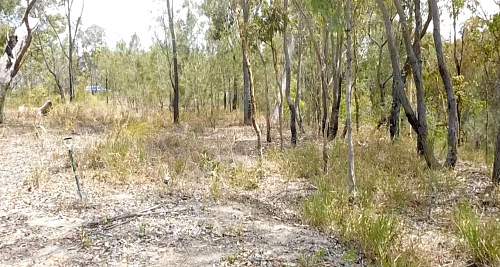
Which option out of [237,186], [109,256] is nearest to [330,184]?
[237,186]

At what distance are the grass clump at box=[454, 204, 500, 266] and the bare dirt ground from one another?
95cm

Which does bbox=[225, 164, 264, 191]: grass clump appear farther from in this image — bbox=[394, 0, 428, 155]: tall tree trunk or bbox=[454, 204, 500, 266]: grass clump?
bbox=[454, 204, 500, 266]: grass clump

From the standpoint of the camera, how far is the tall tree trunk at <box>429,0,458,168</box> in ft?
23.2

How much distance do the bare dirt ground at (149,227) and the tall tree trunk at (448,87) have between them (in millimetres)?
2745

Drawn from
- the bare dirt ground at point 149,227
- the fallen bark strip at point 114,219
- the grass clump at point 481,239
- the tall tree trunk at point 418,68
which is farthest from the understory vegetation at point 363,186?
the fallen bark strip at point 114,219

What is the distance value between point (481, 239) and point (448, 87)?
4181mm

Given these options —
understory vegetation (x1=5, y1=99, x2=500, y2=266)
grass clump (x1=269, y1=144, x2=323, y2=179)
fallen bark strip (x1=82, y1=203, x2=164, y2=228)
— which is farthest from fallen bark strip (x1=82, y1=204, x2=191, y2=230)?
grass clump (x1=269, y1=144, x2=323, y2=179)

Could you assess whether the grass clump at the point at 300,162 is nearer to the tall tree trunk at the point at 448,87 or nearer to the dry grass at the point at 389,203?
the dry grass at the point at 389,203

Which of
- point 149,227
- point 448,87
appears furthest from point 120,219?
point 448,87

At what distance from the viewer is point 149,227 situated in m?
4.56

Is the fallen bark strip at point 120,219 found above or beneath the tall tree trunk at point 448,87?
beneath

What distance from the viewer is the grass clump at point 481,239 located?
11.6 ft

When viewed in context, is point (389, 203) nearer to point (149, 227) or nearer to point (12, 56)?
point (149, 227)

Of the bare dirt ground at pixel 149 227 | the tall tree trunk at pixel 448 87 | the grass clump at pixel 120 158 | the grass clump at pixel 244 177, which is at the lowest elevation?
the bare dirt ground at pixel 149 227
